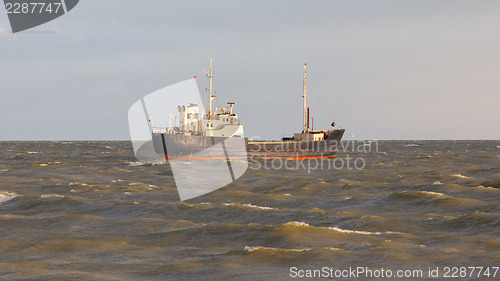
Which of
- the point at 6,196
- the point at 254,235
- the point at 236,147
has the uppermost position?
the point at 236,147

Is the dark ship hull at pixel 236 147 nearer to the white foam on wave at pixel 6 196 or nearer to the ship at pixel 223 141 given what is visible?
the ship at pixel 223 141

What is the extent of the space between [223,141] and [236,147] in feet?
8.05

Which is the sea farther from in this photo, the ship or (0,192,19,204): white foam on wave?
the ship

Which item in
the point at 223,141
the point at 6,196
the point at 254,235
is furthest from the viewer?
the point at 223,141

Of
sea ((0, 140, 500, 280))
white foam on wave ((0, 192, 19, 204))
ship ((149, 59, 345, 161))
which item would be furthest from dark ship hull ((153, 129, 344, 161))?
white foam on wave ((0, 192, 19, 204))

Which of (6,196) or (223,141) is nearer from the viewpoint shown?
(6,196)

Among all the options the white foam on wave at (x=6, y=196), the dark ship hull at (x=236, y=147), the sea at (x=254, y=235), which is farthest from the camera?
the dark ship hull at (x=236, y=147)

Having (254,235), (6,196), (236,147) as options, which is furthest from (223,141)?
(254,235)

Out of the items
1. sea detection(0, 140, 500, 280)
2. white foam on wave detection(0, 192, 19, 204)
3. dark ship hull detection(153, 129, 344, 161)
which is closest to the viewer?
sea detection(0, 140, 500, 280)

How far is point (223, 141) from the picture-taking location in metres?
74.9

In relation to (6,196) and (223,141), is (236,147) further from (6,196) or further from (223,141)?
(6,196)

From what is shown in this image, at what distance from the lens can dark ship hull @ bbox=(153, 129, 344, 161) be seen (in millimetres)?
74438

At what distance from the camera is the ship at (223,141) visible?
74.8 meters

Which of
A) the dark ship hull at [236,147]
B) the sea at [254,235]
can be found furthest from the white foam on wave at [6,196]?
the dark ship hull at [236,147]
